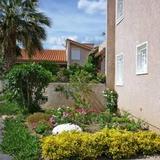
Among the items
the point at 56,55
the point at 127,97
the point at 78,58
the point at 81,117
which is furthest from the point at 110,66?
the point at 56,55

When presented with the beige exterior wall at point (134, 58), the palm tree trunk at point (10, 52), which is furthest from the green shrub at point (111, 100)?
the palm tree trunk at point (10, 52)

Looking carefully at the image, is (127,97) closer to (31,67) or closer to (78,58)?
(31,67)

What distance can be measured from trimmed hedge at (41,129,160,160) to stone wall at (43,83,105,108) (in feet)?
38.3

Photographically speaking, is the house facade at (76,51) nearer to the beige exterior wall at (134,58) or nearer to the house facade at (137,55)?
the house facade at (137,55)

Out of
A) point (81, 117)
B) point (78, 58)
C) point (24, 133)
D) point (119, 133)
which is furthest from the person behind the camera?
point (78, 58)

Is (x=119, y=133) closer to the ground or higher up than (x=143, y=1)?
closer to the ground

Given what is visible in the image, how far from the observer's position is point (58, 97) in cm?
2298

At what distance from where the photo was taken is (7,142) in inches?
485

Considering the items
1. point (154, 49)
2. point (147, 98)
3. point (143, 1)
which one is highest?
point (143, 1)

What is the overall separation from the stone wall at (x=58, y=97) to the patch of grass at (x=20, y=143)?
25.4 ft

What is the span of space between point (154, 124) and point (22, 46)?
21.3 m

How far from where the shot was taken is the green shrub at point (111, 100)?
21.3 meters

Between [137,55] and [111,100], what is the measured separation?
5.16 meters

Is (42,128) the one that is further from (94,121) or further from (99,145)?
(99,145)
